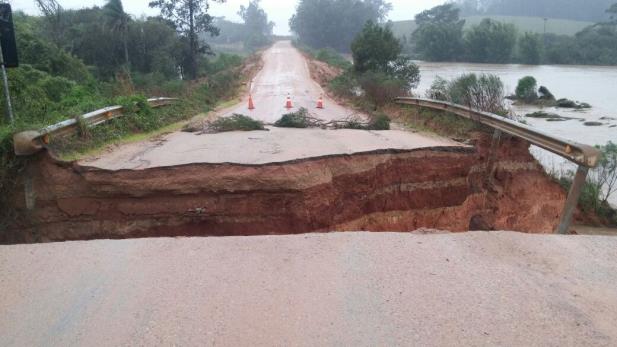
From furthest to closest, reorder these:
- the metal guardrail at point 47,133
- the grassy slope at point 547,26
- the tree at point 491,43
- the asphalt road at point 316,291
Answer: the grassy slope at point 547,26 → the tree at point 491,43 → the metal guardrail at point 47,133 → the asphalt road at point 316,291

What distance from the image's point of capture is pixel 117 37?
31.8 meters

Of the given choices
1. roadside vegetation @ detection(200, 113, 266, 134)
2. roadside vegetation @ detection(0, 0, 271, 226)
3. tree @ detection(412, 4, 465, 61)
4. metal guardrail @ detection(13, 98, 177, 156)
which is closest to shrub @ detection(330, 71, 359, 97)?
roadside vegetation @ detection(0, 0, 271, 226)

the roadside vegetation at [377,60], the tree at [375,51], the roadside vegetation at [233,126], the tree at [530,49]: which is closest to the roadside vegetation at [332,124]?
the roadside vegetation at [233,126]

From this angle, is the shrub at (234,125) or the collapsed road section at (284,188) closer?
the collapsed road section at (284,188)

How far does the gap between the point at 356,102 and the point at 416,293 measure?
15286 mm

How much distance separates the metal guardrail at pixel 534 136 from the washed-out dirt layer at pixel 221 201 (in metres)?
1.69

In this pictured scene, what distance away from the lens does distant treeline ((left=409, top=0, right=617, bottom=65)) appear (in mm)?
65375

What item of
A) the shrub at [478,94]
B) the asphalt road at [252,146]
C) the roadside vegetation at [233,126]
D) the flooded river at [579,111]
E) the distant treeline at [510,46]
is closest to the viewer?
the asphalt road at [252,146]

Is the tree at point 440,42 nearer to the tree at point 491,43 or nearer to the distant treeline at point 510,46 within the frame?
the distant treeline at point 510,46

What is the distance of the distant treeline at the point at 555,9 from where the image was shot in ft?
458

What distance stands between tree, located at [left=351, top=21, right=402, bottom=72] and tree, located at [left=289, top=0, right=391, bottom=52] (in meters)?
66.9

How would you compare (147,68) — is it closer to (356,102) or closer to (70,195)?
(356,102)

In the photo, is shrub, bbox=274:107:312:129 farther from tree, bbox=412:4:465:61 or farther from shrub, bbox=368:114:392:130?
tree, bbox=412:4:465:61

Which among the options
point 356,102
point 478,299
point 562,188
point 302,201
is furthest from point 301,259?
point 356,102
